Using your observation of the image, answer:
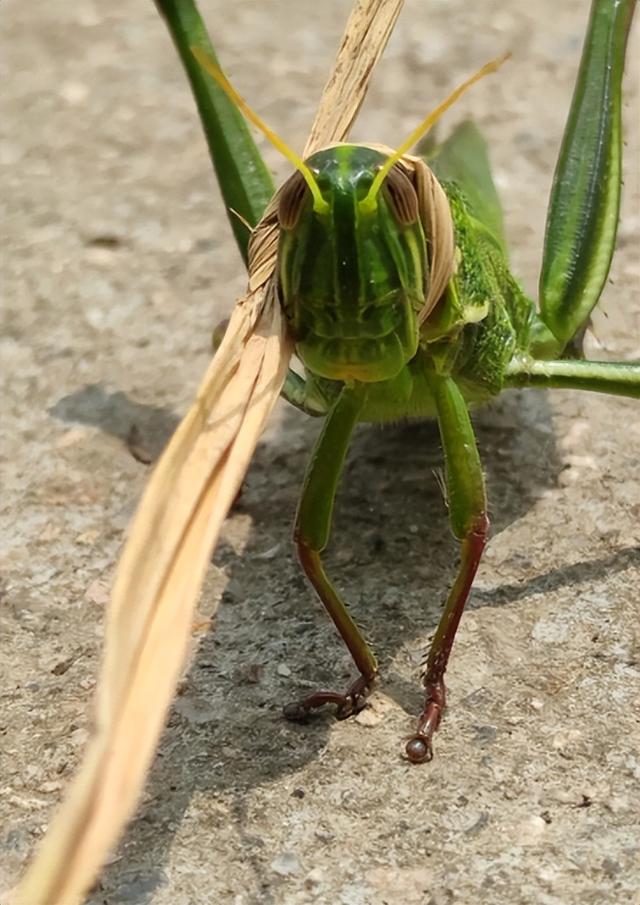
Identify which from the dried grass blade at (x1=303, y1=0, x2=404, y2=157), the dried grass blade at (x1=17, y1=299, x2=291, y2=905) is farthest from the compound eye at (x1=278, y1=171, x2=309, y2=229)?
the dried grass blade at (x1=303, y1=0, x2=404, y2=157)

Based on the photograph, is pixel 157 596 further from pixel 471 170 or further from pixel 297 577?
pixel 471 170

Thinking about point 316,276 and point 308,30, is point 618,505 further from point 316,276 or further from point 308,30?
point 308,30

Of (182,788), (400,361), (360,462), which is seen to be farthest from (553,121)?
(182,788)

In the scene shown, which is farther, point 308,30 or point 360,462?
point 308,30

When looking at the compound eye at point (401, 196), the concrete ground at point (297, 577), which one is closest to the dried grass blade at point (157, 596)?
the compound eye at point (401, 196)

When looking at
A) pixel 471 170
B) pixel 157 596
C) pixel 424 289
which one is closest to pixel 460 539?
pixel 424 289

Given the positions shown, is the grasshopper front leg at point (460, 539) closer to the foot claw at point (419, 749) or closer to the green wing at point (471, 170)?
the foot claw at point (419, 749)

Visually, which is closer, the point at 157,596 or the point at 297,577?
the point at 157,596
